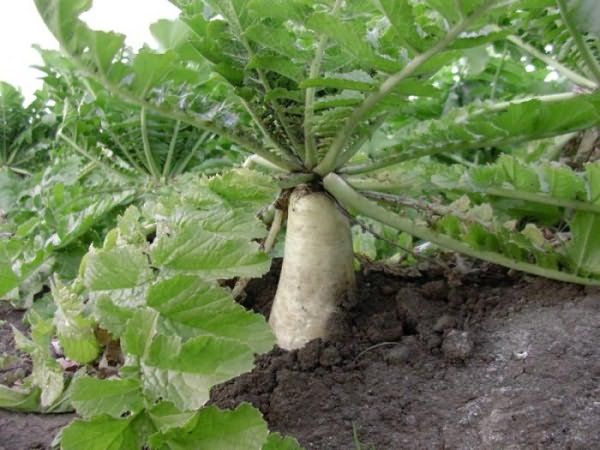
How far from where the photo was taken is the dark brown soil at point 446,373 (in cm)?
90

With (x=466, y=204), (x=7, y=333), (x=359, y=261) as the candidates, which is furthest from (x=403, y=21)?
(x=7, y=333)

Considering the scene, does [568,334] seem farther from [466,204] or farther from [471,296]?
[466,204]

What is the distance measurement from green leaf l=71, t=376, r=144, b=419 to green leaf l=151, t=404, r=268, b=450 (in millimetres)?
61

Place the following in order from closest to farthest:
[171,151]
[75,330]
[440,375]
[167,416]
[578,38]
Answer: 1. [167,416]
2. [75,330]
3. [440,375]
4. [578,38]
5. [171,151]

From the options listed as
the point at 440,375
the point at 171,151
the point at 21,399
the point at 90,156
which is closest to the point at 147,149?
the point at 171,151

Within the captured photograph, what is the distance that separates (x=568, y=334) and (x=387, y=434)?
355 millimetres

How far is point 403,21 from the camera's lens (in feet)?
2.93

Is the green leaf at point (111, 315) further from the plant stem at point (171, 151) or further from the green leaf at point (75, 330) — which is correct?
the plant stem at point (171, 151)

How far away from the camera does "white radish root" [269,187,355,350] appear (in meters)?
1.21

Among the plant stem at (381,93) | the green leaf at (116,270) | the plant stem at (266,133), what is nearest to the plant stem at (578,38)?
the plant stem at (381,93)

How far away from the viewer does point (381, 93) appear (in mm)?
1005

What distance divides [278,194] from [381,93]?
11.4 inches

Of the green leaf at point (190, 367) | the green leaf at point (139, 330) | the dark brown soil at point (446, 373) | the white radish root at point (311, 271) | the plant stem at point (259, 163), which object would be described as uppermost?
the green leaf at point (139, 330)

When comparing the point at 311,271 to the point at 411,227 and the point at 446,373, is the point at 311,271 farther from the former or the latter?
the point at 446,373
